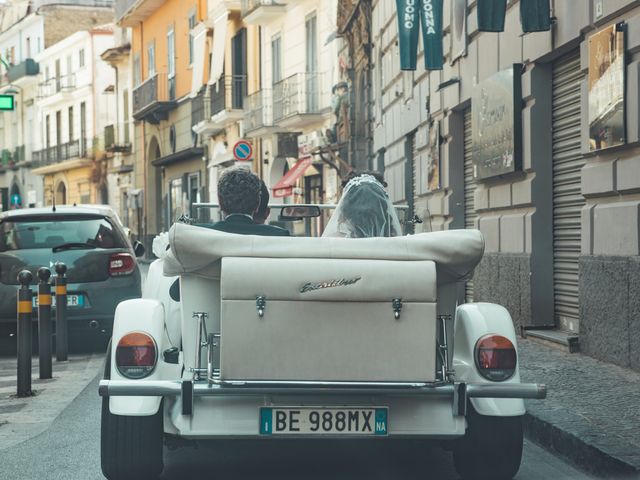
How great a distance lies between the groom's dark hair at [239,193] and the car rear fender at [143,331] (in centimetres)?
79

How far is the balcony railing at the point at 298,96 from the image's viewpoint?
31125mm

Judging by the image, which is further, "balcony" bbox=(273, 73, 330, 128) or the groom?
"balcony" bbox=(273, 73, 330, 128)

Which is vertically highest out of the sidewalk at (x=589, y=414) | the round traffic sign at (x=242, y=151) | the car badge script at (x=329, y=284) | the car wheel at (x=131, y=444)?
the round traffic sign at (x=242, y=151)

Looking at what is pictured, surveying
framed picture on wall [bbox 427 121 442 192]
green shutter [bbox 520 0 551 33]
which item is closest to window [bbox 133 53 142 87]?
framed picture on wall [bbox 427 121 442 192]

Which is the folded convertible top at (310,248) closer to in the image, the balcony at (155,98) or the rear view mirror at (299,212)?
the rear view mirror at (299,212)

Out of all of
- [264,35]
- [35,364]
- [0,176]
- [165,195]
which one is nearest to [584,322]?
[35,364]

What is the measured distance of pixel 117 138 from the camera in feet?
189

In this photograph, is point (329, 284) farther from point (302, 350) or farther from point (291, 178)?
point (291, 178)

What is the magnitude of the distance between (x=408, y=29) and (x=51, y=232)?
6.73 metres

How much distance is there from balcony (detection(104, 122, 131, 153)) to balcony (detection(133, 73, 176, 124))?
5441mm

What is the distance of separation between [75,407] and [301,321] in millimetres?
4010

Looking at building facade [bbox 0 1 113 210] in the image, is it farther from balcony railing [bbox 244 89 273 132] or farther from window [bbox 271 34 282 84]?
window [bbox 271 34 282 84]

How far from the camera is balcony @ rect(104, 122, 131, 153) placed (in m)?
56.4

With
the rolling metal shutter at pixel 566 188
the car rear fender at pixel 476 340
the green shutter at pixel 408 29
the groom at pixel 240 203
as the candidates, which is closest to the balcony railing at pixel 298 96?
the green shutter at pixel 408 29
